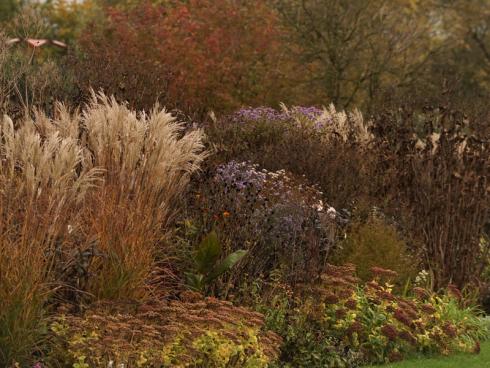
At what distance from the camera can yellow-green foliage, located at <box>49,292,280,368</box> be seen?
6859 mm

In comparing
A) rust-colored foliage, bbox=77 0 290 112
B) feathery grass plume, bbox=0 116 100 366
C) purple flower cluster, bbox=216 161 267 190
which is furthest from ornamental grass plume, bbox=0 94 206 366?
rust-colored foliage, bbox=77 0 290 112

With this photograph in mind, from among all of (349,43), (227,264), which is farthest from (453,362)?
(349,43)

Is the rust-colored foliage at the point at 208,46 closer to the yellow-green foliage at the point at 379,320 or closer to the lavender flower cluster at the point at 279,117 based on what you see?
the lavender flower cluster at the point at 279,117

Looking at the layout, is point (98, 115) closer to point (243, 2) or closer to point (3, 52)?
point (3, 52)

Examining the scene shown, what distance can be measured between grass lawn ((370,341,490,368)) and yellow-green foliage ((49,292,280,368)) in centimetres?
154

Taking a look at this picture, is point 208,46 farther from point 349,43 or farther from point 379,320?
point 379,320

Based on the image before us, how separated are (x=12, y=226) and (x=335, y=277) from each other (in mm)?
3418

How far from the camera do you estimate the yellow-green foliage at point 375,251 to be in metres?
10.3

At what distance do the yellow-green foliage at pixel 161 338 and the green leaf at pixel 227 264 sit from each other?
36.4 inches

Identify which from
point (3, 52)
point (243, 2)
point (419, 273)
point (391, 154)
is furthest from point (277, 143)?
point (243, 2)

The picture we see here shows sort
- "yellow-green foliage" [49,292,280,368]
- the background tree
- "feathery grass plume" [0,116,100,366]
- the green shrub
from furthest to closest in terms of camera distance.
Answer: the background tree, the green shrub, "yellow-green foliage" [49,292,280,368], "feathery grass plume" [0,116,100,366]

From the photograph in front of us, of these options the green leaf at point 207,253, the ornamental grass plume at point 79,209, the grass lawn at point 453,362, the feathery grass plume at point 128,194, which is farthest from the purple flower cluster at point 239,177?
the grass lawn at point 453,362

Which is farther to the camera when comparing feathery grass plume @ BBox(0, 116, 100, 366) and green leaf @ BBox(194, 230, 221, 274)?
green leaf @ BBox(194, 230, 221, 274)

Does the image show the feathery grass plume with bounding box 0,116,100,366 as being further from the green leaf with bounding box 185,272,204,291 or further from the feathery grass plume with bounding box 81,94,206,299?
the green leaf with bounding box 185,272,204,291
